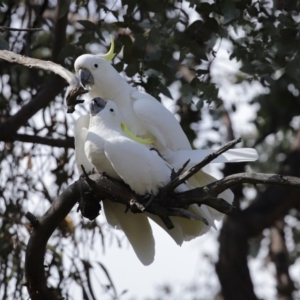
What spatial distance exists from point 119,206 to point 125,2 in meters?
0.95

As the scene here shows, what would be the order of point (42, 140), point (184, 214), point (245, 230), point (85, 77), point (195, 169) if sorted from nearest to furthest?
point (195, 169)
point (184, 214)
point (85, 77)
point (42, 140)
point (245, 230)

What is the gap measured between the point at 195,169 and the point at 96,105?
72 cm

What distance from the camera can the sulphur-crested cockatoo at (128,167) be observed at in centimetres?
289

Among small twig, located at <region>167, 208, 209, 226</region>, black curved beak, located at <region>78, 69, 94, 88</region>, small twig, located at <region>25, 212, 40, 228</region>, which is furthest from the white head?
small twig, located at <region>167, 208, 209, 226</region>

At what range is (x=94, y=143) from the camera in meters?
2.97

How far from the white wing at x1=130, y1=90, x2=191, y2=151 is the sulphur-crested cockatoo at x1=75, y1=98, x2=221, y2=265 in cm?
8

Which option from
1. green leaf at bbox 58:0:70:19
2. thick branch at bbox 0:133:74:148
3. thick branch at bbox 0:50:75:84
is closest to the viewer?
thick branch at bbox 0:50:75:84

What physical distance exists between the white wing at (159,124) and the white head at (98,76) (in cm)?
16

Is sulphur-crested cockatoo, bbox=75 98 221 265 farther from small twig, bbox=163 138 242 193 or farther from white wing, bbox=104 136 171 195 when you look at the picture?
small twig, bbox=163 138 242 193

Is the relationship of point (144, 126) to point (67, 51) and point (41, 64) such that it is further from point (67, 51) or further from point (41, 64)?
point (67, 51)

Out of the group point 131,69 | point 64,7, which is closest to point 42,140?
point 131,69

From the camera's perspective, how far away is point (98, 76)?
11.2 ft

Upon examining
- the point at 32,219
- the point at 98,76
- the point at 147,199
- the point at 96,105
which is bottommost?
the point at 147,199

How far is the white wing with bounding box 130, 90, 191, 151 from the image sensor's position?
10.6 feet
